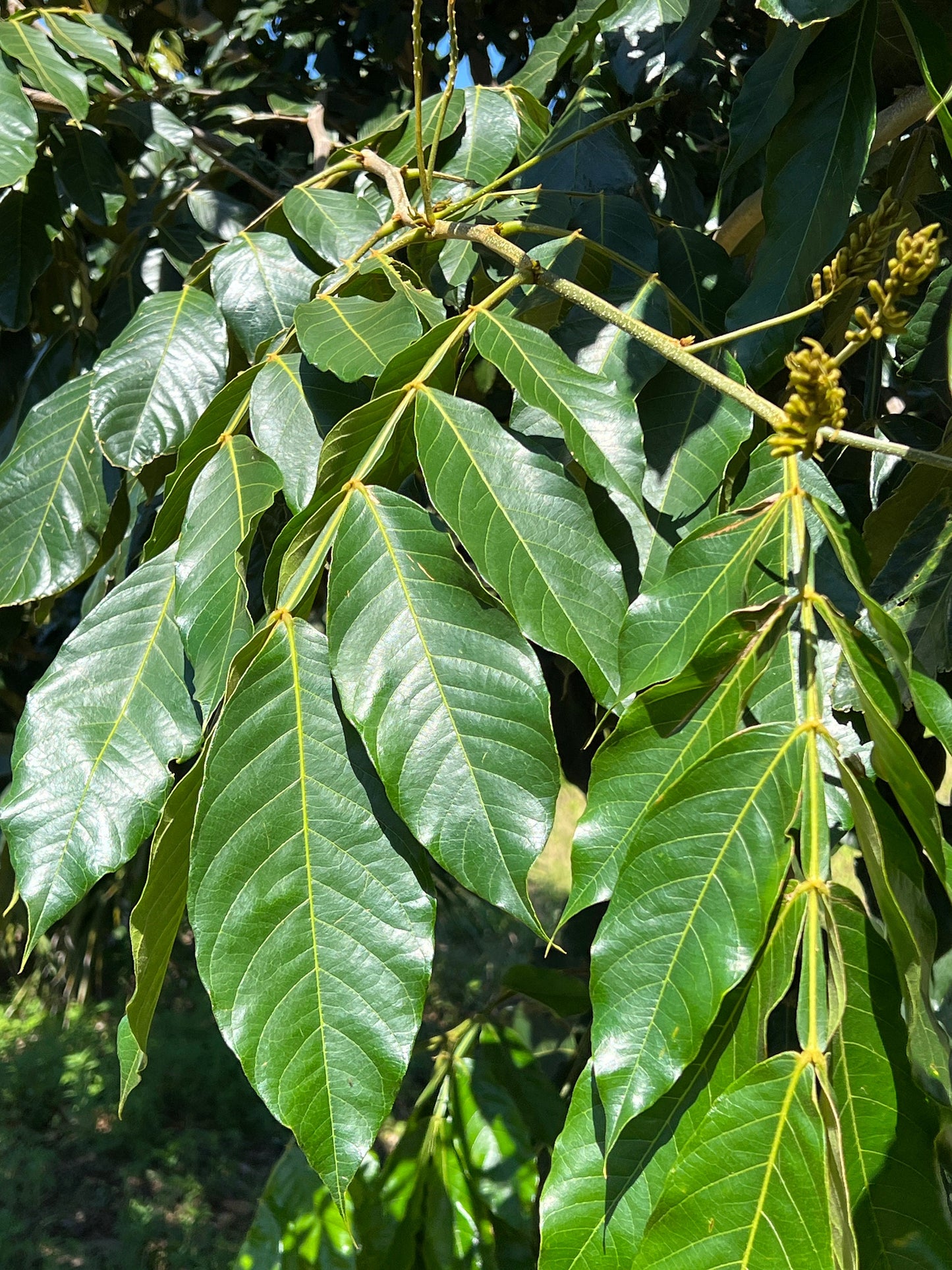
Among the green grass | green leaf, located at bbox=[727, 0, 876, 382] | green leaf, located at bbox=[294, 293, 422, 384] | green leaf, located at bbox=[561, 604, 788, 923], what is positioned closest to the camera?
green leaf, located at bbox=[561, 604, 788, 923]

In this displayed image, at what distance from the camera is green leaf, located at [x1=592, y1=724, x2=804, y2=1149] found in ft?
1.48

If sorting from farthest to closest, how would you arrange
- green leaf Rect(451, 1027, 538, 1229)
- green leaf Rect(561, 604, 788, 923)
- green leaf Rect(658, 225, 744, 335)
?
1. green leaf Rect(451, 1027, 538, 1229)
2. green leaf Rect(658, 225, 744, 335)
3. green leaf Rect(561, 604, 788, 923)

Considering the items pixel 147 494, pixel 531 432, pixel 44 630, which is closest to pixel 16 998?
pixel 44 630

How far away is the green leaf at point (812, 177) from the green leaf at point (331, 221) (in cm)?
28

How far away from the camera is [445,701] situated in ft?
1.65

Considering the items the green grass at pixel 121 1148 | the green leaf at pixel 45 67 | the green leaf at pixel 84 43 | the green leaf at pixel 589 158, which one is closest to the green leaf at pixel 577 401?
the green leaf at pixel 589 158

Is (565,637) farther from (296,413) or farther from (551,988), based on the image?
(551,988)

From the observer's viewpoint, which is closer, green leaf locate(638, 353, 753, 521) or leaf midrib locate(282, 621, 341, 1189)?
leaf midrib locate(282, 621, 341, 1189)

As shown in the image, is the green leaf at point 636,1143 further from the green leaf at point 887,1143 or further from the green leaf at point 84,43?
the green leaf at point 84,43

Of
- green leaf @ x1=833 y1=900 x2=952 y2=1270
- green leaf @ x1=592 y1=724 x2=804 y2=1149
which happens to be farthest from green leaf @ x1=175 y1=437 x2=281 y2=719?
green leaf @ x1=833 y1=900 x2=952 y2=1270

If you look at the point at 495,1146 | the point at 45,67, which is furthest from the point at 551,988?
the point at 45,67

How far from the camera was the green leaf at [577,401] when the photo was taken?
1.90 feet

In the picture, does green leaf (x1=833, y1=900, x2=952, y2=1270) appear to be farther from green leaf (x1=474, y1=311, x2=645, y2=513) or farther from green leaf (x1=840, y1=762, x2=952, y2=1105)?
green leaf (x1=474, y1=311, x2=645, y2=513)

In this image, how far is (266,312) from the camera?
0.78 metres
